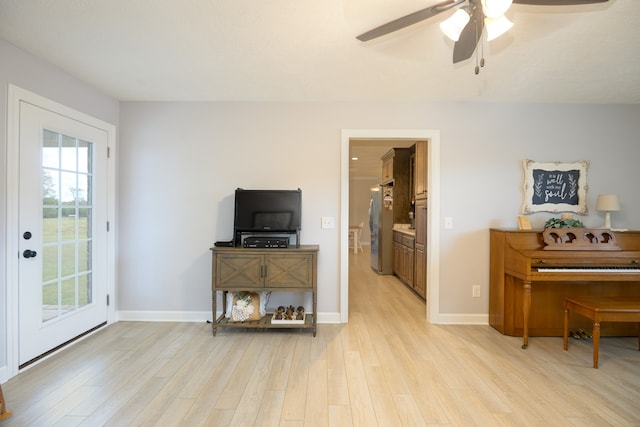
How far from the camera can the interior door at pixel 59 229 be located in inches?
92.7

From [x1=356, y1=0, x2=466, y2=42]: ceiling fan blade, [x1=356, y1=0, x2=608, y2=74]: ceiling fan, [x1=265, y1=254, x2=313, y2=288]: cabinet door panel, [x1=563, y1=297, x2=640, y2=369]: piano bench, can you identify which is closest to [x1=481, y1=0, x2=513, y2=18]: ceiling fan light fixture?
[x1=356, y1=0, x2=608, y2=74]: ceiling fan

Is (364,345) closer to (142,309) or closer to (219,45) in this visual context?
(142,309)

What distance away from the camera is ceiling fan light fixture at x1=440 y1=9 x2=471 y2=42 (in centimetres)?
156

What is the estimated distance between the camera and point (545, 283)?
3037 mm

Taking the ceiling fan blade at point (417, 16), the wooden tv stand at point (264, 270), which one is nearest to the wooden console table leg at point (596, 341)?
the wooden tv stand at point (264, 270)

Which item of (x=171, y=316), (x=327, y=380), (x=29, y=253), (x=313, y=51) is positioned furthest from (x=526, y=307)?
(x=29, y=253)

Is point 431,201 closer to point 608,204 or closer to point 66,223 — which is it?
point 608,204

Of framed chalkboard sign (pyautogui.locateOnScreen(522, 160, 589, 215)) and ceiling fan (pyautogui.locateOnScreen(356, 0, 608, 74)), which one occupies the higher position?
ceiling fan (pyautogui.locateOnScreen(356, 0, 608, 74))

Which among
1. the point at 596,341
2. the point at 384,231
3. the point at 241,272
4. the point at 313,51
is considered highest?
the point at 313,51

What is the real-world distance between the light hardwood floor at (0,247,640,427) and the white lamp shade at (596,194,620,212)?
1300 millimetres

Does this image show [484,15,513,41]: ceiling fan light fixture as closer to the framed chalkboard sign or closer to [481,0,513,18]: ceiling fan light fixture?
[481,0,513,18]: ceiling fan light fixture

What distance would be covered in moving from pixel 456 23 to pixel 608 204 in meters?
2.80

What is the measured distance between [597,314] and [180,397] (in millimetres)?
3154

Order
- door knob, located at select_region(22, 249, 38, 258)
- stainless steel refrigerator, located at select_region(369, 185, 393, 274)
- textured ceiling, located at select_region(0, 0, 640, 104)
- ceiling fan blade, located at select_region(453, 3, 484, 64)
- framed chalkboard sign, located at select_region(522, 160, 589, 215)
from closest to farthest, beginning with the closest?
ceiling fan blade, located at select_region(453, 3, 484, 64) → textured ceiling, located at select_region(0, 0, 640, 104) → door knob, located at select_region(22, 249, 38, 258) → framed chalkboard sign, located at select_region(522, 160, 589, 215) → stainless steel refrigerator, located at select_region(369, 185, 393, 274)
